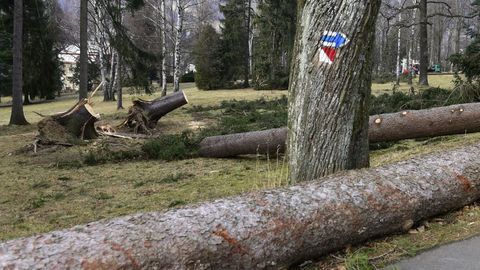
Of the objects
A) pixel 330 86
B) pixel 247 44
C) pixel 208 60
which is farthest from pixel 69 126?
pixel 247 44

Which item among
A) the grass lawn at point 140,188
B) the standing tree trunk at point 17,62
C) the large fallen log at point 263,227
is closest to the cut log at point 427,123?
the grass lawn at point 140,188

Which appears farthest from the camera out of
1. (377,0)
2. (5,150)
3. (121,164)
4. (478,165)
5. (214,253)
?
(5,150)

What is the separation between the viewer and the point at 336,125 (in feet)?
15.1

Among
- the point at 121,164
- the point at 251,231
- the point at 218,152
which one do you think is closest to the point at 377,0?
the point at 251,231

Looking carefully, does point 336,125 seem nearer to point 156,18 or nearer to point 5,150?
point 5,150

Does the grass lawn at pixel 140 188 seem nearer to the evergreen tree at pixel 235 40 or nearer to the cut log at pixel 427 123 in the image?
the cut log at pixel 427 123

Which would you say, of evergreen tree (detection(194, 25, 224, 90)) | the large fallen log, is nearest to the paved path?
the large fallen log

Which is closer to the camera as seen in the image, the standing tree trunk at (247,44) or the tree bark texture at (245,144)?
the tree bark texture at (245,144)

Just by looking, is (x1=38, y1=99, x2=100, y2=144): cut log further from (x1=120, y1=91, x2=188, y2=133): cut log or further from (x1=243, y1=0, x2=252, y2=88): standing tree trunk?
(x1=243, y1=0, x2=252, y2=88): standing tree trunk

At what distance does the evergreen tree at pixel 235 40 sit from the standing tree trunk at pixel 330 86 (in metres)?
39.9

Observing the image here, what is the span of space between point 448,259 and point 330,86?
1818mm

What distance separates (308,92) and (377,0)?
3.51ft

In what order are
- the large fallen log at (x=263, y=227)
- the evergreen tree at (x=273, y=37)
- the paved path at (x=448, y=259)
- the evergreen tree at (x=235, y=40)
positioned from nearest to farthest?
the large fallen log at (x=263, y=227) → the paved path at (x=448, y=259) → the evergreen tree at (x=273, y=37) → the evergreen tree at (x=235, y=40)

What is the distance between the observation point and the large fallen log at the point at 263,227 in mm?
2789
